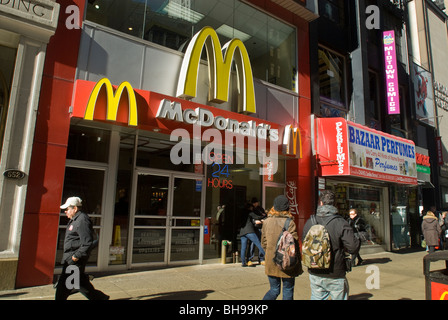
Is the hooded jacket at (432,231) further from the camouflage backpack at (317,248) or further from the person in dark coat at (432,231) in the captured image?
the camouflage backpack at (317,248)

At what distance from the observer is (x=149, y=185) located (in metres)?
8.23

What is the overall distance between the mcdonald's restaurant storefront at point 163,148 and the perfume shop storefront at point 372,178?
958mm

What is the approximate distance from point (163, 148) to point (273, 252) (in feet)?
16.4

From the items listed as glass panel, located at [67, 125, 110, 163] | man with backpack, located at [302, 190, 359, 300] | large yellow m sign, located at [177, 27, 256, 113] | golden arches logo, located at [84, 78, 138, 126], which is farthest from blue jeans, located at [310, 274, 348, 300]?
glass panel, located at [67, 125, 110, 163]

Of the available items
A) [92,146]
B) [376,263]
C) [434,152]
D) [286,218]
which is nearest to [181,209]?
[92,146]

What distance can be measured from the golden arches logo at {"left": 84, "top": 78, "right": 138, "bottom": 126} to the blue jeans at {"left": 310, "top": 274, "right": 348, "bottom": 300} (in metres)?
4.57

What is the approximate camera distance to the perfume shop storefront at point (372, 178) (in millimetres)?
10477

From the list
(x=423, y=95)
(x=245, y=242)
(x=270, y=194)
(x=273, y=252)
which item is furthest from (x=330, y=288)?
(x=423, y=95)

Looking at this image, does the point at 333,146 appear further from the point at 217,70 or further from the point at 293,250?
the point at 293,250

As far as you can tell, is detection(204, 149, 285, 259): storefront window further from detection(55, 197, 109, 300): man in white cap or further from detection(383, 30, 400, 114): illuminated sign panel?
detection(383, 30, 400, 114): illuminated sign panel

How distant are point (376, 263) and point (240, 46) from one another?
786cm

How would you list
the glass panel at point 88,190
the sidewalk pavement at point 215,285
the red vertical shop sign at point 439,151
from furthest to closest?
the red vertical shop sign at point 439,151 < the glass panel at point 88,190 < the sidewalk pavement at point 215,285

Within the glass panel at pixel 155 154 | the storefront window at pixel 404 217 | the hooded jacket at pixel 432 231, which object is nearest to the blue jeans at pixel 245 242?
the glass panel at pixel 155 154

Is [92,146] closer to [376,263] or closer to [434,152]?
[376,263]
